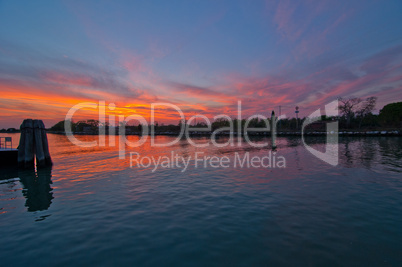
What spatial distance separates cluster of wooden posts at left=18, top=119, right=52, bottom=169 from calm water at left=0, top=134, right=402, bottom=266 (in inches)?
219

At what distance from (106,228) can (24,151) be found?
741 inches

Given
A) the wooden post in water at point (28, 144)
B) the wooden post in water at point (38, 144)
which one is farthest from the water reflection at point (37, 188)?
the wooden post in water at point (38, 144)

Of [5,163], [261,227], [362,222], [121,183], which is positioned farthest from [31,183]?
[362,222]

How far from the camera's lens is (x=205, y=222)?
7.77 metres

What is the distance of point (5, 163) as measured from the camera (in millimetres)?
21297

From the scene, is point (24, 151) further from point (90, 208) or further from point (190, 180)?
point (190, 180)

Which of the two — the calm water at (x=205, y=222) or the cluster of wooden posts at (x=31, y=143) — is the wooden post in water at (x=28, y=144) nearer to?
the cluster of wooden posts at (x=31, y=143)

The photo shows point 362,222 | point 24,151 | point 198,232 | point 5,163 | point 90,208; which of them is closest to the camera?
point 198,232

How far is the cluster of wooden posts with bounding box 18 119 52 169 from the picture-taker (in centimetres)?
1886

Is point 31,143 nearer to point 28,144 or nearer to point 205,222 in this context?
point 28,144

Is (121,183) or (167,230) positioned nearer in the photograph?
(167,230)

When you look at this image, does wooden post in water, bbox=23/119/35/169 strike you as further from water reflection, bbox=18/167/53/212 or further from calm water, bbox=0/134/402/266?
calm water, bbox=0/134/402/266

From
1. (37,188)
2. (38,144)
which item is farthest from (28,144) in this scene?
(37,188)

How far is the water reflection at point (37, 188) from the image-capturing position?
10102 mm
